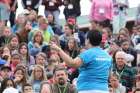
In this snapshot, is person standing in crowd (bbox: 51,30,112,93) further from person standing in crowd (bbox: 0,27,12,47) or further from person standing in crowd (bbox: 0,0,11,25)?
person standing in crowd (bbox: 0,0,11,25)

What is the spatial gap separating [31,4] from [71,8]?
1468mm

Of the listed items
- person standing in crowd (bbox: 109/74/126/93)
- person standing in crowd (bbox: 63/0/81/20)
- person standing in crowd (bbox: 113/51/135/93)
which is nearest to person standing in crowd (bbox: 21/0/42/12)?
person standing in crowd (bbox: 63/0/81/20)

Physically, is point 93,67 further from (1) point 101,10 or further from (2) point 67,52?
(1) point 101,10

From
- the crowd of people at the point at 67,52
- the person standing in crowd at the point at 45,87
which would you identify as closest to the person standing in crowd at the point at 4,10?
the crowd of people at the point at 67,52

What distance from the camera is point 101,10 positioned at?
17891 mm

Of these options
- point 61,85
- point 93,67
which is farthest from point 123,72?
point 93,67

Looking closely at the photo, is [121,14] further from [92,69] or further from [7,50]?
[92,69]

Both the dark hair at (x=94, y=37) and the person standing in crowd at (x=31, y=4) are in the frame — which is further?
the person standing in crowd at (x=31, y=4)

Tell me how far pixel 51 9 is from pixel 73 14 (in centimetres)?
84

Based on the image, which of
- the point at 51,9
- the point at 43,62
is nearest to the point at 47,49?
the point at 43,62

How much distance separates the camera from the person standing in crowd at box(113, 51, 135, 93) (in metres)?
14.4

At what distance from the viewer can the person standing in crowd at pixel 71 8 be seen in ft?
66.3

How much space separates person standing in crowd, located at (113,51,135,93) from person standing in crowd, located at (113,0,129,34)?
17.3 feet

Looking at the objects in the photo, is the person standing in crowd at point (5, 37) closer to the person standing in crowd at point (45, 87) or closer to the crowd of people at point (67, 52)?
the crowd of people at point (67, 52)
